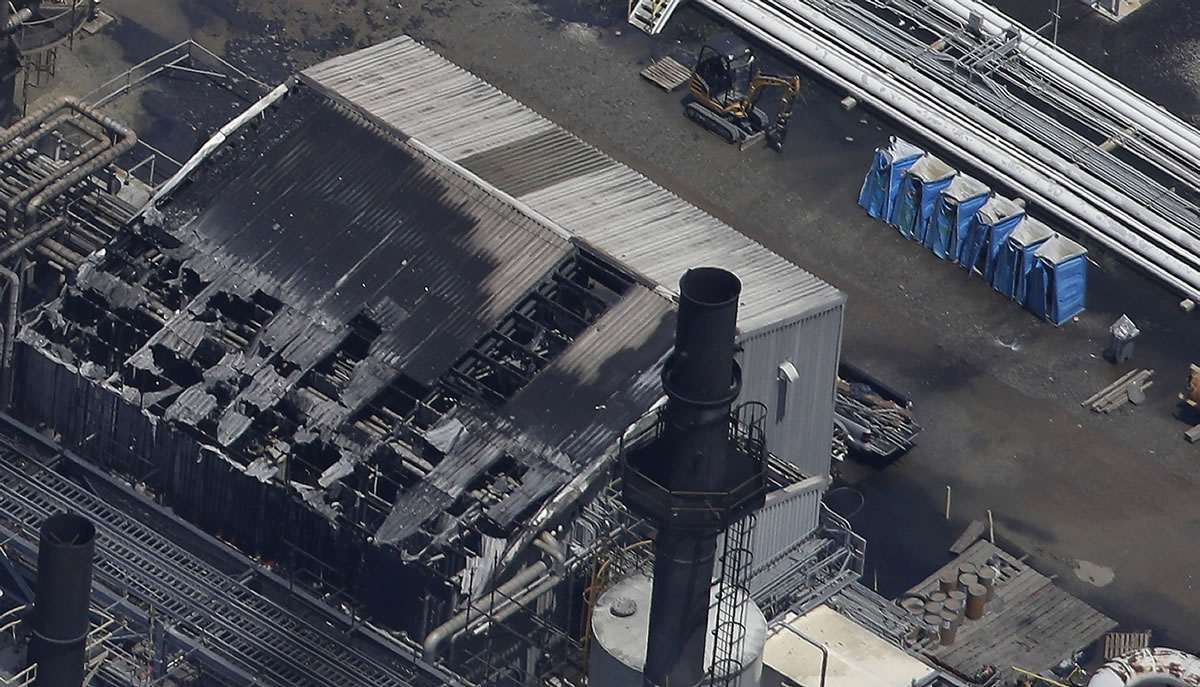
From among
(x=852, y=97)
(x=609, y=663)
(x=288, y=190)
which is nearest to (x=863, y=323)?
(x=852, y=97)

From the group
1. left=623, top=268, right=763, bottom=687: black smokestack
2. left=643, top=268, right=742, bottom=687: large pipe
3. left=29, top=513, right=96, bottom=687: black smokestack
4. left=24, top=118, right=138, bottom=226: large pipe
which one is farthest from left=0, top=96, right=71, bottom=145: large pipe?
left=623, top=268, right=763, bottom=687: black smokestack

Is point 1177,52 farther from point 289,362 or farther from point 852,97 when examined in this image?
point 289,362

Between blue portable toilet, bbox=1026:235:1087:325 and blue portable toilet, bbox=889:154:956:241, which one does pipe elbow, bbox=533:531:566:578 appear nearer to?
blue portable toilet, bbox=1026:235:1087:325

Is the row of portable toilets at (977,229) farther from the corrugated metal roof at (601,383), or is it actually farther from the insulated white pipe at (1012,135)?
the corrugated metal roof at (601,383)

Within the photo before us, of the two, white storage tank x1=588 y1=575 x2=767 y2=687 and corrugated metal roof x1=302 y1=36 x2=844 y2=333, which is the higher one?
corrugated metal roof x1=302 y1=36 x2=844 y2=333

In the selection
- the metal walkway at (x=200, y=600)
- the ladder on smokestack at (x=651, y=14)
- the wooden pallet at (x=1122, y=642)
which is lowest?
the wooden pallet at (x=1122, y=642)

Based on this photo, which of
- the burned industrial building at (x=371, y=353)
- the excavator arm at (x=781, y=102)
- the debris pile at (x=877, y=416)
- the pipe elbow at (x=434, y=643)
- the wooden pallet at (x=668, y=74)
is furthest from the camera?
the wooden pallet at (x=668, y=74)

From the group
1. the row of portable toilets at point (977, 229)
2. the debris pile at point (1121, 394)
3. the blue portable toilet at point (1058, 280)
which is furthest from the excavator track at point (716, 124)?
the debris pile at point (1121, 394)
